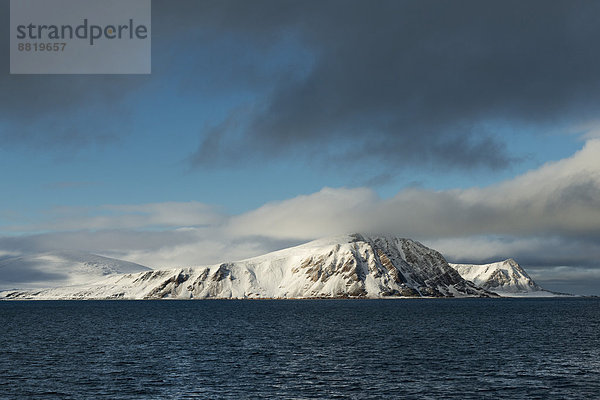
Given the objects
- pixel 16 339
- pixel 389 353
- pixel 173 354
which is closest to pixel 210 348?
pixel 173 354

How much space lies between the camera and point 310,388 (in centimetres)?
6562

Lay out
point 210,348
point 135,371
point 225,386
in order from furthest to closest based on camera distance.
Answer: point 210,348 < point 135,371 < point 225,386

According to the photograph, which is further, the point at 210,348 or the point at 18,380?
the point at 210,348

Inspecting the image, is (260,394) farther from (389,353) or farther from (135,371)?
(389,353)

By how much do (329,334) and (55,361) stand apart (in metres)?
66.1

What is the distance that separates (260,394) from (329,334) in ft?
240

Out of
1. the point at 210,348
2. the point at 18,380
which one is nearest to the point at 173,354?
the point at 210,348

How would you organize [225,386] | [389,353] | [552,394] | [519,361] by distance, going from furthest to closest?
[389,353], [519,361], [225,386], [552,394]

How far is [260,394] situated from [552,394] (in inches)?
1332

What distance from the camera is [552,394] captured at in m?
61.8

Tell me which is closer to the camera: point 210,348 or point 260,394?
point 260,394

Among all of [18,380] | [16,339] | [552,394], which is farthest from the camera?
[16,339]

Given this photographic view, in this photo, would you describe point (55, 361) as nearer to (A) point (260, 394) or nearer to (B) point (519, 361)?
(A) point (260, 394)

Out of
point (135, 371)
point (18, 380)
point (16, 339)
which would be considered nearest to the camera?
point (18, 380)
